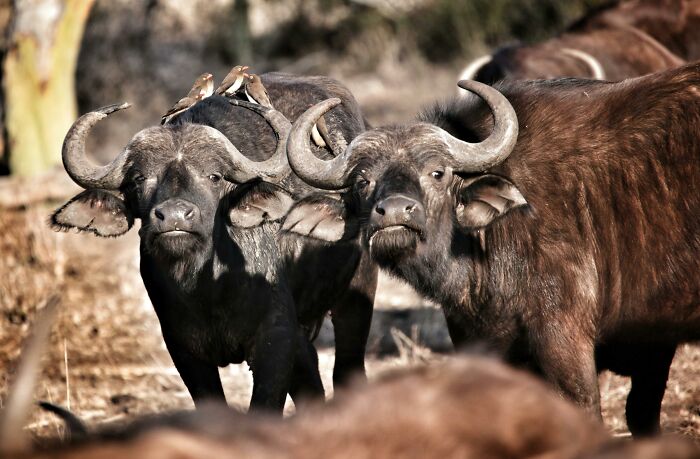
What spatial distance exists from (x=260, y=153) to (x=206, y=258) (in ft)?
3.11

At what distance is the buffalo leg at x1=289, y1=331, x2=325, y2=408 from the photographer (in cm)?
730

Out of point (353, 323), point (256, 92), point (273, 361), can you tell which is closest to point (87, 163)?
point (256, 92)

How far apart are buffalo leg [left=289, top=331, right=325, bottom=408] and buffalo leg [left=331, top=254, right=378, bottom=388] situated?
62 cm

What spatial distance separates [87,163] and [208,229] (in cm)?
96

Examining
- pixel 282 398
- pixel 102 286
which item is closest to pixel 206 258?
pixel 282 398

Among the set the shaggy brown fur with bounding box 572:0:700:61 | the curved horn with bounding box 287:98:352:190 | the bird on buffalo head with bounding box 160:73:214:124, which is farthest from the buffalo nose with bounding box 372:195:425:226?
the shaggy brown fur with bounding box 572:0:700:61

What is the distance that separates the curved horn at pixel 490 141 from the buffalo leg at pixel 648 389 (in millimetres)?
1550

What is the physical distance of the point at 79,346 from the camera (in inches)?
397

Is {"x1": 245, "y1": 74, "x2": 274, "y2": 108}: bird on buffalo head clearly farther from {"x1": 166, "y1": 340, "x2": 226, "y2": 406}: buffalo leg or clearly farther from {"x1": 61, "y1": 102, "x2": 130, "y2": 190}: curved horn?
{"x1": 166, "y1": 340, "x2": 226, "y2": 406}: buffalo leg

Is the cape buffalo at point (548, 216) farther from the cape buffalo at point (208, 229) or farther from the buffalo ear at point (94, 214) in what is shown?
the buffalo ear at point (94, 214)

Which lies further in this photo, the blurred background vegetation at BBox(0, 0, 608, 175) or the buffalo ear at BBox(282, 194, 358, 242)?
the blurred background vegetation at BBox(0, 0, 608, 175)

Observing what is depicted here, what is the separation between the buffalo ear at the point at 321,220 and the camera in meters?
6.59

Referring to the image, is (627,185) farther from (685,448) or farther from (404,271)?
(685,448)

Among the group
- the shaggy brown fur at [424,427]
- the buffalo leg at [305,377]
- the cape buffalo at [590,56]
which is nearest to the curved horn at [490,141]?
the buffalo leg at [305,377]
